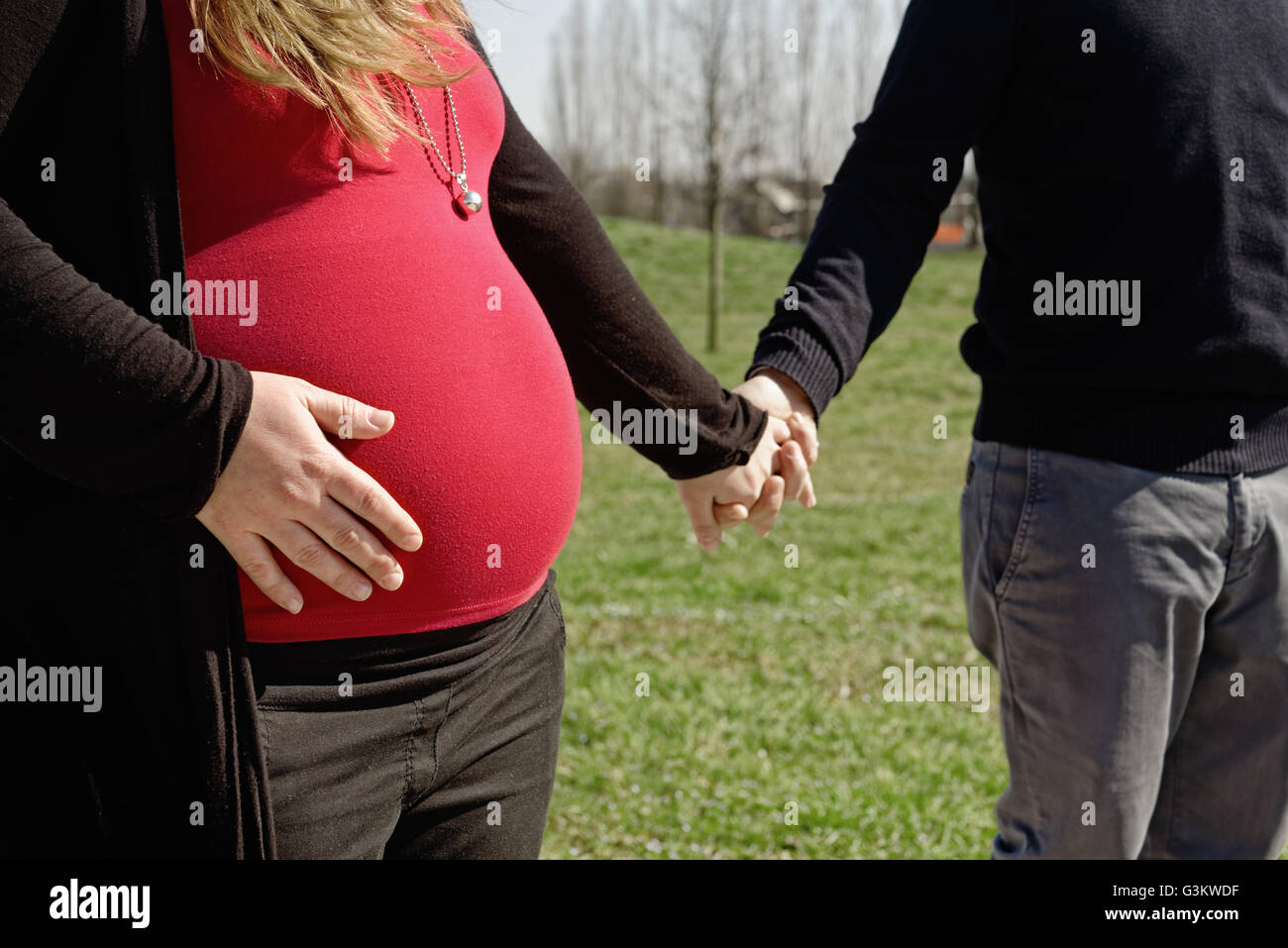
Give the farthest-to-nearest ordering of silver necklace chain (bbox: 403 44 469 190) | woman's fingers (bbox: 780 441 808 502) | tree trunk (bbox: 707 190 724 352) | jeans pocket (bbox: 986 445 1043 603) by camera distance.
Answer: tree trunk (bbox: 707 190 724 352), woman's fingers (bbox: 780 441 808 502), jeans pocket (bbox: 986 445 1043 603), silver necklace chain (bbox: 403 44 469 190)

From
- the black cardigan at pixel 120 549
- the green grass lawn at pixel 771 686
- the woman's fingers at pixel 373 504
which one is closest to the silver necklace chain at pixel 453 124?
the black cardigan at pixel 120 549

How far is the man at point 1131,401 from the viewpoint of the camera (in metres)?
1.56

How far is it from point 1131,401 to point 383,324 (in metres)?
1.05

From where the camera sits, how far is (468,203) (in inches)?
53.6

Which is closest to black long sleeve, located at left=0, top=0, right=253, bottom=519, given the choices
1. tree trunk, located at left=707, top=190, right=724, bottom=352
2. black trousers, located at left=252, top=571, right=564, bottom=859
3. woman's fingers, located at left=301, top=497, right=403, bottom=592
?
woman's fingers, located at left=301, top=497, right=403, bottom=592

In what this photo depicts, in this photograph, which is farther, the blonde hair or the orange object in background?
the orange object in background

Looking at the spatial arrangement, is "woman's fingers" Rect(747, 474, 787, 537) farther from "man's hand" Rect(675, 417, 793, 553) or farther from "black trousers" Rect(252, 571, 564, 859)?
"black trousers" Rect(252, 571, 564, 859)

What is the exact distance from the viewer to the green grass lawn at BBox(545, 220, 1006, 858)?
3.26 meters

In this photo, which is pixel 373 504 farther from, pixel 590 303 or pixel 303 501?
pixel 590 303

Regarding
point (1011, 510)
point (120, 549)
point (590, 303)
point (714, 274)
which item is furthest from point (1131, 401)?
point (714, 274)

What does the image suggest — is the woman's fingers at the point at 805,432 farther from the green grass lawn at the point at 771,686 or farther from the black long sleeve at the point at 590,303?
the green grass lawn at the point at 771,686

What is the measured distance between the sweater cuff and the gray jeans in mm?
281

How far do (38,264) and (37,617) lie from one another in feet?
1.12
